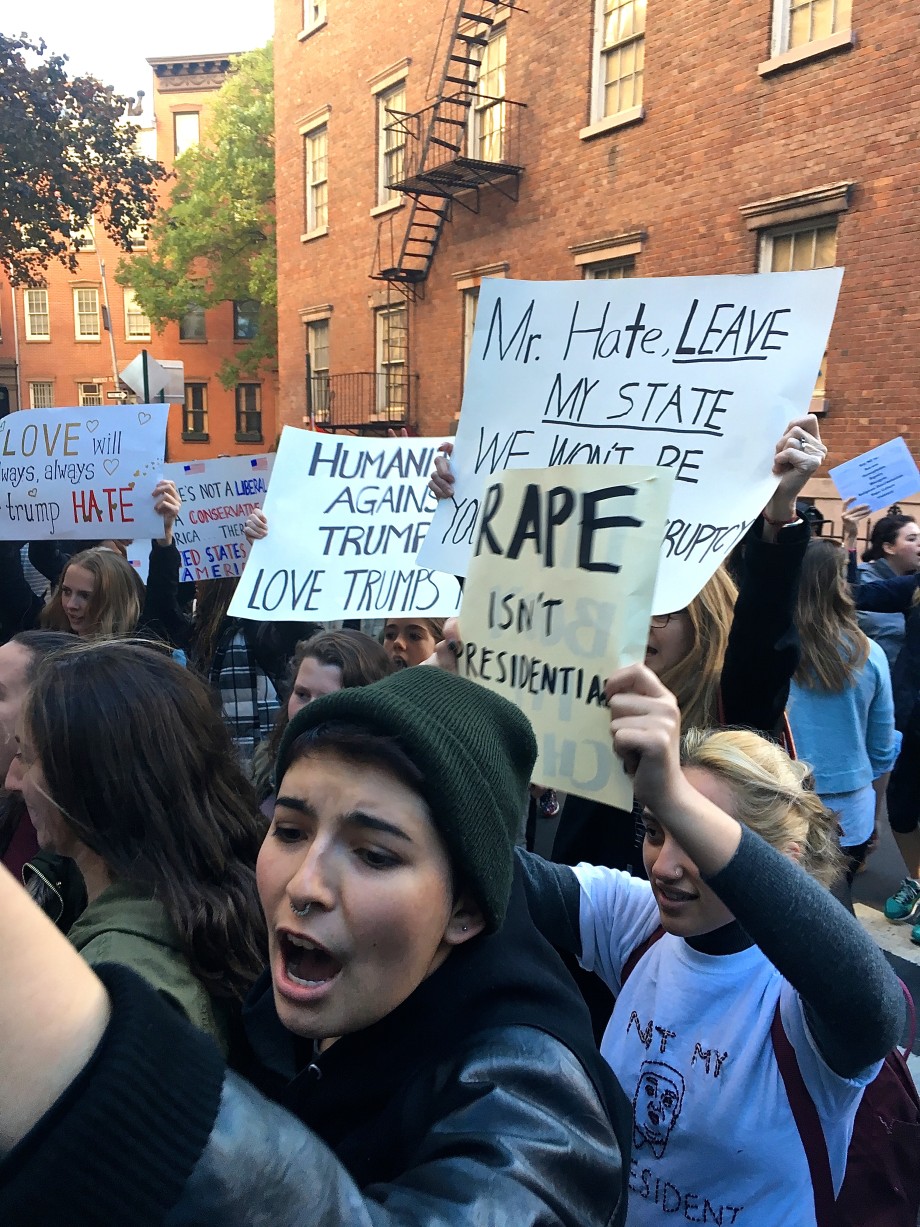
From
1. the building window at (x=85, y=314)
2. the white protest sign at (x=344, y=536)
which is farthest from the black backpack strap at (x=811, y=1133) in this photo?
the building window at (x=85, y=314)

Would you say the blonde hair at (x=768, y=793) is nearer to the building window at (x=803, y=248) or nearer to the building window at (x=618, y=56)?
the building window at (x=803, y=248)

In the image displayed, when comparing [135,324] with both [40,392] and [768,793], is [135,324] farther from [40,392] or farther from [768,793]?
[768,793]

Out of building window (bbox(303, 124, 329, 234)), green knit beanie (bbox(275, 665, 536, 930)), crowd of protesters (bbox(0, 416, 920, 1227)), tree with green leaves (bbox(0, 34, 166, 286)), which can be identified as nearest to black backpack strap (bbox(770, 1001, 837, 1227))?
crowd of protesters (bbox(0, 416, 920, 1227))

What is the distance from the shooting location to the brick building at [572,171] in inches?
364

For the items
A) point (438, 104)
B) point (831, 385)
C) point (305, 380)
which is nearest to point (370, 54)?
point (438, 104)

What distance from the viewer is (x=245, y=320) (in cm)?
3422

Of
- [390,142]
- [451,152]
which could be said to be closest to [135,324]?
[390,142]

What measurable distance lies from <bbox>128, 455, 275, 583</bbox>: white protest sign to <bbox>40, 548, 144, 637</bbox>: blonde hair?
1.02 meters

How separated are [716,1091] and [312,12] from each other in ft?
70.9

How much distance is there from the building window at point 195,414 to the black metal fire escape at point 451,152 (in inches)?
746

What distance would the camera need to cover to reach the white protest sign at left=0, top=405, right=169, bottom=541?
14.4 ft

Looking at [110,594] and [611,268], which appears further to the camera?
[611,268]

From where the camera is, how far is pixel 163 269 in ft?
93.5

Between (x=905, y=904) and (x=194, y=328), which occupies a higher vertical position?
(x=194, y=328)
